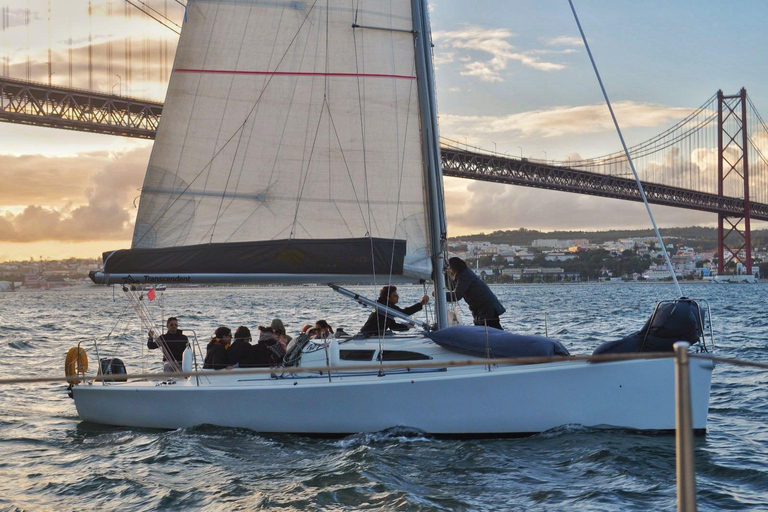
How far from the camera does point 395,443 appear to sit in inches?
231

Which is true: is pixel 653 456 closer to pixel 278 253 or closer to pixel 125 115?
pixel 278 253

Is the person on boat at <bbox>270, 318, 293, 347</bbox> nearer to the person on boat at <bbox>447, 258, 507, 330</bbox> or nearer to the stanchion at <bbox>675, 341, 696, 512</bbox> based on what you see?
the person on boat at <bbox>447, 258, 507, 330</bbox>

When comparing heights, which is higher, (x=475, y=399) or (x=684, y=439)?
(x=684, y=439)

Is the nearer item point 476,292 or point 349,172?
point 476,292

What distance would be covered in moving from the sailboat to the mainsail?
0.03 feet

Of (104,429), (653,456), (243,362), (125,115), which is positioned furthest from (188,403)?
(125,115)

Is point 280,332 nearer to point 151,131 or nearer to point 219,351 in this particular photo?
point 219,351

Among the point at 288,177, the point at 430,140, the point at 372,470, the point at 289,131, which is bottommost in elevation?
the point at 372,470

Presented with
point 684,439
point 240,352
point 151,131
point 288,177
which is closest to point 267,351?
point 240,352

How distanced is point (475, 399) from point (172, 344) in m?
3.00

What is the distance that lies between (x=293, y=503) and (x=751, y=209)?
167 feet

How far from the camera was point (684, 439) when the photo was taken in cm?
224

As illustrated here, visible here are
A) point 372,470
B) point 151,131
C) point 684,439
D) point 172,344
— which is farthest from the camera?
point 151,131

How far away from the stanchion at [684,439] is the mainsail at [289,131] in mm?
4631
